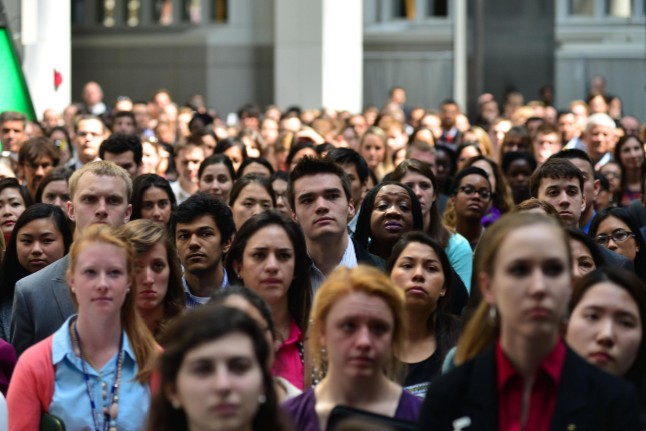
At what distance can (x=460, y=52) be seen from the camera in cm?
3475

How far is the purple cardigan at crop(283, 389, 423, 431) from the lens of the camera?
609cm

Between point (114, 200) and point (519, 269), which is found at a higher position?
point (519, 269)

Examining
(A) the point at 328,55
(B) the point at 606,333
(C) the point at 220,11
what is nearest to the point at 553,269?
(B) the point at 606,333

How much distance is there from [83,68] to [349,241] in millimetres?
30627

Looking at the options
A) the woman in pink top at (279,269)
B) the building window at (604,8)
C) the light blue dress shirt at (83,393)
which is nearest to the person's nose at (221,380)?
the light blue dress shirt at (83,393)

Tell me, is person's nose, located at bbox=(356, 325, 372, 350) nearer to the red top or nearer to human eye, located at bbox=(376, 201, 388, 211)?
the red top

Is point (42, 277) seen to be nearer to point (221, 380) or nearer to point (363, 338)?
point (363, 338)

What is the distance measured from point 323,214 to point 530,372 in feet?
13.8

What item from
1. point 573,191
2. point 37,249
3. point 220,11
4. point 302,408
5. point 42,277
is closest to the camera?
point 302,408

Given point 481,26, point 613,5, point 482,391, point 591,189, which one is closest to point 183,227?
point 591,189

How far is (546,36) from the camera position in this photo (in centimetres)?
3619

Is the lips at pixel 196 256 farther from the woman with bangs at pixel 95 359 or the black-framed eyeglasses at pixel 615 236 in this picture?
the black-framed eyeglasses at pixel 615 236

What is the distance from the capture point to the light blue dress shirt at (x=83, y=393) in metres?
6.92

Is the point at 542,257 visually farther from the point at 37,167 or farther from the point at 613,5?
the point at 613,5
